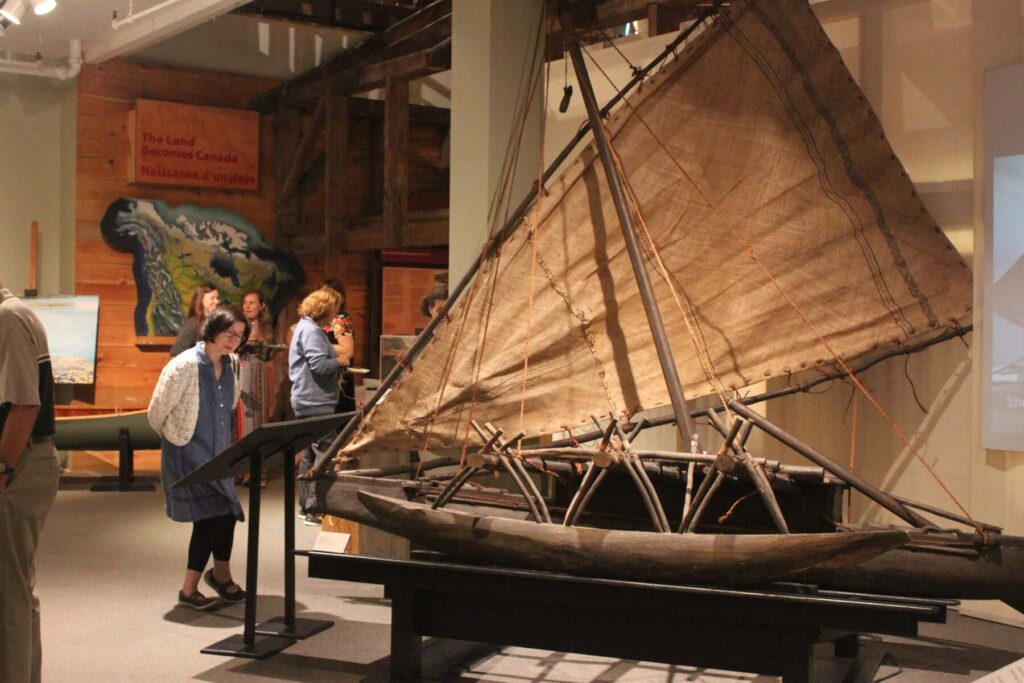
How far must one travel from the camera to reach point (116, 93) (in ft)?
29.9

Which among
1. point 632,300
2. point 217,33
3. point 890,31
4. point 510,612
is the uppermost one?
point 217,33

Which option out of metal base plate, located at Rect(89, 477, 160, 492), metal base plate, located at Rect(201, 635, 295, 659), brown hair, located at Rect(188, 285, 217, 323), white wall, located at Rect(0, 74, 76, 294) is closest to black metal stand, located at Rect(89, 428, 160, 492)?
metal base plate, located at Rect(89, 477, 160, 492)

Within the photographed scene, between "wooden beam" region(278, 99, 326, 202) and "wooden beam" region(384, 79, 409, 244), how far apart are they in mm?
A: 1019

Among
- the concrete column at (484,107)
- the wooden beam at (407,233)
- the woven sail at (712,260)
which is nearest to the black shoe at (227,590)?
the woven sail at (712,260)

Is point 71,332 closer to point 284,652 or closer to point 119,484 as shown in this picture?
point 119,484

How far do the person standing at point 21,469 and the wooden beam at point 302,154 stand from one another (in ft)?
21.1

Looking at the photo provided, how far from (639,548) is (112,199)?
7109mm

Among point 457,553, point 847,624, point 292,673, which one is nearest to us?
point 847,624

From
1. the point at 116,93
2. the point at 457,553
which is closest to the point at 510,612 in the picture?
the point at 457,553

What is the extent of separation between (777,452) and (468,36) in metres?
2.32

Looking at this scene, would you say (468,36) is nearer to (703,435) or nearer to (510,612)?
(703,435)

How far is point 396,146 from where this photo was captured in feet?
28.2

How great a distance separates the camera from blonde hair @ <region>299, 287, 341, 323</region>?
6.14 meters

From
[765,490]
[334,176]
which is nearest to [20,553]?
[765,490]
